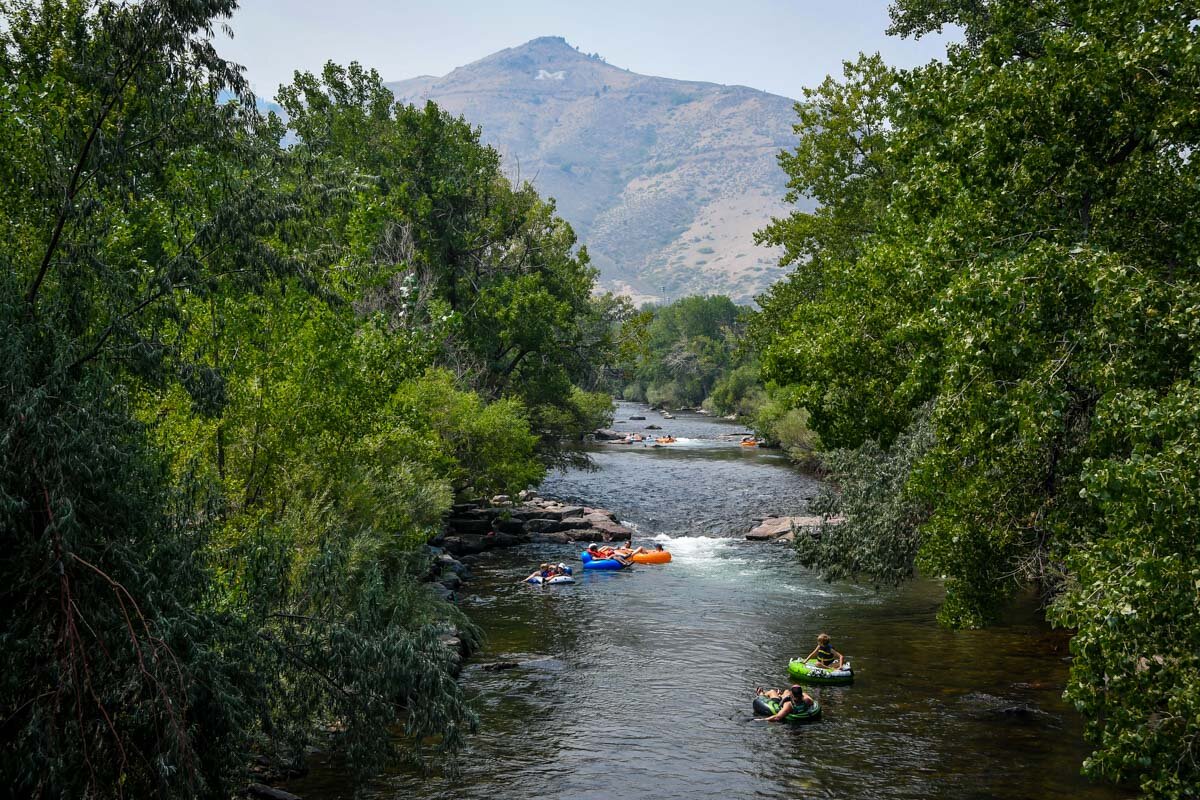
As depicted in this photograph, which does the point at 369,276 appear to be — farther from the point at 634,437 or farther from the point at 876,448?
the point at 634,437

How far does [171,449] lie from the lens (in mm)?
15453

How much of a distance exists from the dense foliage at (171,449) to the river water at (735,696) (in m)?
2.68

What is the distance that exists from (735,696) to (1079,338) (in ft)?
39.8

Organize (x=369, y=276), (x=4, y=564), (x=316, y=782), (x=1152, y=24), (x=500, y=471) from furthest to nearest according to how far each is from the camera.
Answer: (x=500, y=471) → (x=369, y=276) → (x=316, y=782) → (x=1152, y=24) → (x=4, y=564)

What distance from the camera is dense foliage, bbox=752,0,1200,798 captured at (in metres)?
9.44

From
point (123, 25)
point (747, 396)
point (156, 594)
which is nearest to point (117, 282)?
point (123, 25)

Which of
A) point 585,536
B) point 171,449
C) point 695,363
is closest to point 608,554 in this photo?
point 585,536

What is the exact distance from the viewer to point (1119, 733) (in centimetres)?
1011

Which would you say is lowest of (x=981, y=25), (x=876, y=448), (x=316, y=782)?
(x=316, y=782)

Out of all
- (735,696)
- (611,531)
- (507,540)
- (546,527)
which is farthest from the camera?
(546,527)

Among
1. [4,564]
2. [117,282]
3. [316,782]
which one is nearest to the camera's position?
[4,564]

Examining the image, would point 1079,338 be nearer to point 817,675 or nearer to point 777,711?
point 777,711

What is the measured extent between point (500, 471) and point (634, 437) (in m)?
46.6

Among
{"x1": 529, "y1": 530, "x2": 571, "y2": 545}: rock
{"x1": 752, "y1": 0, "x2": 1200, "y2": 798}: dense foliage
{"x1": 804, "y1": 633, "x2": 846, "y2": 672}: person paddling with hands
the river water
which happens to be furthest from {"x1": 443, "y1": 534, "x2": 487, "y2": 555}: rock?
{"x1": 752, "y1": 0, "x2": 1200, "y2": 798}: dense foliage
